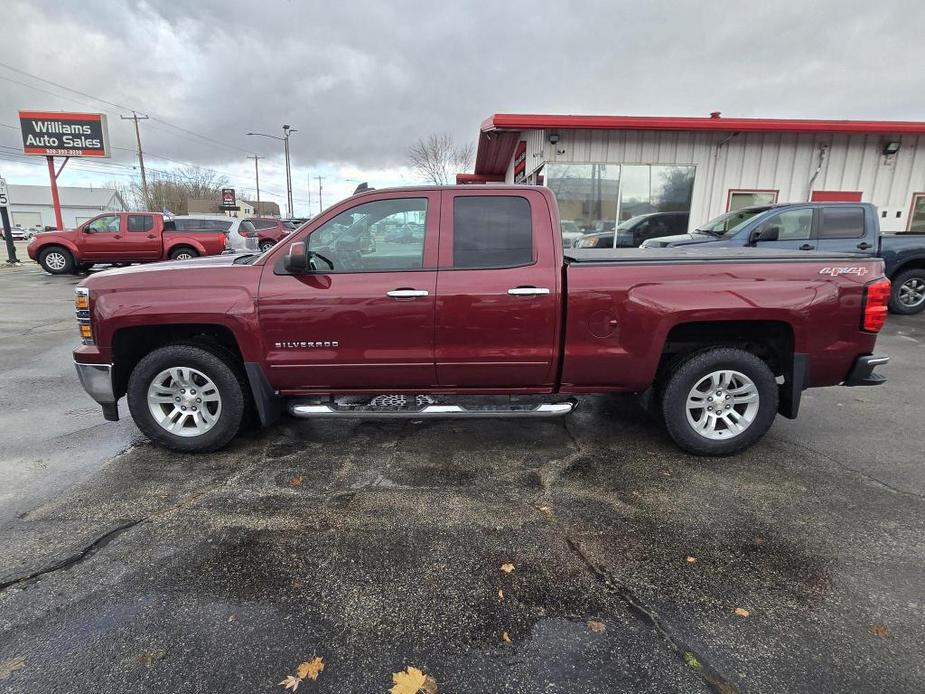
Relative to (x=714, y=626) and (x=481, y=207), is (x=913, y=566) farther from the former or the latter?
(x=481, y=207)

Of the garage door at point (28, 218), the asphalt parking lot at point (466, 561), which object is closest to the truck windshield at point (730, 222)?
the asphalt parking lot at point (466, 561)

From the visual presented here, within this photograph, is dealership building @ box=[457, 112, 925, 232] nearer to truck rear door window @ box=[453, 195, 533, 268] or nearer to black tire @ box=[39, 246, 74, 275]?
truck rear door window @ box=[453, 195, 533, 268]

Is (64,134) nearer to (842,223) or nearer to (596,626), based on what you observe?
(842,223)

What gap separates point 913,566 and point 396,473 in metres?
2.89

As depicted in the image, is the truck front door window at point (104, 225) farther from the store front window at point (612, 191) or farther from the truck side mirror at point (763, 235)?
the truck side mirror at point (763, 235)

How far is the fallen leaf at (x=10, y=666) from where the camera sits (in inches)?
77.6

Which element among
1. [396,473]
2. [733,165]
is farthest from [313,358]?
[733,165]

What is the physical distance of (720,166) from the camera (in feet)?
38.8

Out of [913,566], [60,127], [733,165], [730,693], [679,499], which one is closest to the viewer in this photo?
[730,693]

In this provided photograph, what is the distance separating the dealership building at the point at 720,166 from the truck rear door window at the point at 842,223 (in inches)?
145

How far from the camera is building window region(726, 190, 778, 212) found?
1200 cm

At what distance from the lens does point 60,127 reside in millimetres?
21906

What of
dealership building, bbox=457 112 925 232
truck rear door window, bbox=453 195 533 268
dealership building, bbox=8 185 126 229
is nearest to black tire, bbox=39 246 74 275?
dealership building, bbox=457 112 925 232

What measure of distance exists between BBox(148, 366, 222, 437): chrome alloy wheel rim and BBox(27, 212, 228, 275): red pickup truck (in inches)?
541
